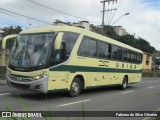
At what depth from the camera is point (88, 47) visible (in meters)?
16.2

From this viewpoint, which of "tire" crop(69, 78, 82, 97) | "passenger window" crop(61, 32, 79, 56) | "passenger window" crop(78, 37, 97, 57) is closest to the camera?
"passenger window" crop(61, 32, 79, 56)

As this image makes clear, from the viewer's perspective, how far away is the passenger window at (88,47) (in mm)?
15590

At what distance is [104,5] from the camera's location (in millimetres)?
45469

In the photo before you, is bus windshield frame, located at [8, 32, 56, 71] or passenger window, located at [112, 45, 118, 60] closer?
bus windshield frame, located at [8, 32, 56, 71]

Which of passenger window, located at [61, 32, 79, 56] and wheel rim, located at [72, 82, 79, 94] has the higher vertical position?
passenger window, located at [61, 32, 79, 56]

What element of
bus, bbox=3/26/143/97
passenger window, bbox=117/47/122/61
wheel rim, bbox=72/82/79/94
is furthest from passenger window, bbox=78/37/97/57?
passenger window, bbox=117/47/122/61

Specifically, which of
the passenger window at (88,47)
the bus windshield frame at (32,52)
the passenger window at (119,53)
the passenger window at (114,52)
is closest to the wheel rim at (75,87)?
the passenger window at (88,47)

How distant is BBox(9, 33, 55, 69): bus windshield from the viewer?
1341 cm

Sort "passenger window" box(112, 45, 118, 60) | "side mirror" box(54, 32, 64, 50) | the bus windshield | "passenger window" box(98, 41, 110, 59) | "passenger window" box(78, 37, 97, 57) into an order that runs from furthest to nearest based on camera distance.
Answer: "passenger window" box(112, 45, 118, 60)
"passenger window" box(98, 41, 110, 59)
"passenger window" box(78, 37, 97, 57)
the bus windshield
"side mirror" box(54, 32, 64, 50)

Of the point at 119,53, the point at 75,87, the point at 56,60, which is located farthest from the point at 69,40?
the point at 119,53

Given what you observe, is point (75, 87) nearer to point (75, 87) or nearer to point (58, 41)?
point (75, 87)

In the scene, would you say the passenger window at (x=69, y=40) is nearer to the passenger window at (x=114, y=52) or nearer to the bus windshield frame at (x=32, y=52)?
the bus windshield frame at (x=32, y=52)

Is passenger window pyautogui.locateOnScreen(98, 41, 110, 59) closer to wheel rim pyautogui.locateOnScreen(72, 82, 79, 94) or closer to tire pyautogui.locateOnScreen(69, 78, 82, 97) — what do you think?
tire pyautogui.locateOnScreen(69, 78, 82, 97)

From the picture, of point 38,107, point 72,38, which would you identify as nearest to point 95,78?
point 72,38
